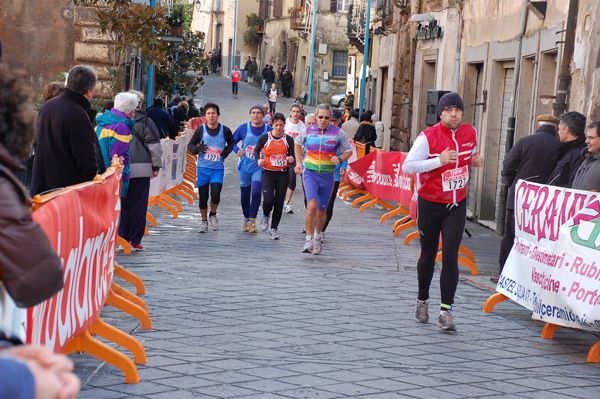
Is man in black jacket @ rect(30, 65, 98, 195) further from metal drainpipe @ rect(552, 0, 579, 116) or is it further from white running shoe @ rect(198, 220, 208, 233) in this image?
metal drainpipe @ rect(552, 0, 579, 116)

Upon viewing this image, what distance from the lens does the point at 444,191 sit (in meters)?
7.48

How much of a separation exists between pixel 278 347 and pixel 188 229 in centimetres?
753

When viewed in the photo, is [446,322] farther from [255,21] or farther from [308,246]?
Result: [255,21]

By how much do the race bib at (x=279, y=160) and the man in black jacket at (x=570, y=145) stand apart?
190 inches

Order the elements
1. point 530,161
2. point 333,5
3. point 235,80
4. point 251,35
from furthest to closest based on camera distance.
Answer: point 251,35 < point 333,5 < point 235,80 < point 530,161

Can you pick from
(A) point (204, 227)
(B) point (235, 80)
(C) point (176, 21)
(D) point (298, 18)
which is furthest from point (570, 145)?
(D) point (298, 18)

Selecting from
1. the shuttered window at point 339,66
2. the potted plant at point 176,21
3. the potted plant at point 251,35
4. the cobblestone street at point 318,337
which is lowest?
the cobblestone street at point 318,337

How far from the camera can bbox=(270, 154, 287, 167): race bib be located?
13102 mm

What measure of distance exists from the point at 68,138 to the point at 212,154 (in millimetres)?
6150

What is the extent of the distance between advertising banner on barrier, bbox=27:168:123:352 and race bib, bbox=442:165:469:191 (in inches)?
105

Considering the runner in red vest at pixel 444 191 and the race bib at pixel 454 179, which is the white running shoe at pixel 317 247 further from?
the race bib at pixel 454 179

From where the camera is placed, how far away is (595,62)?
11.1 metres

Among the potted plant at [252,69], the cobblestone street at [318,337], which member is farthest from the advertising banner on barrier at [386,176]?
the potted plant at [252,69]

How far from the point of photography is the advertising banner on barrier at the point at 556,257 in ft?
22.1
